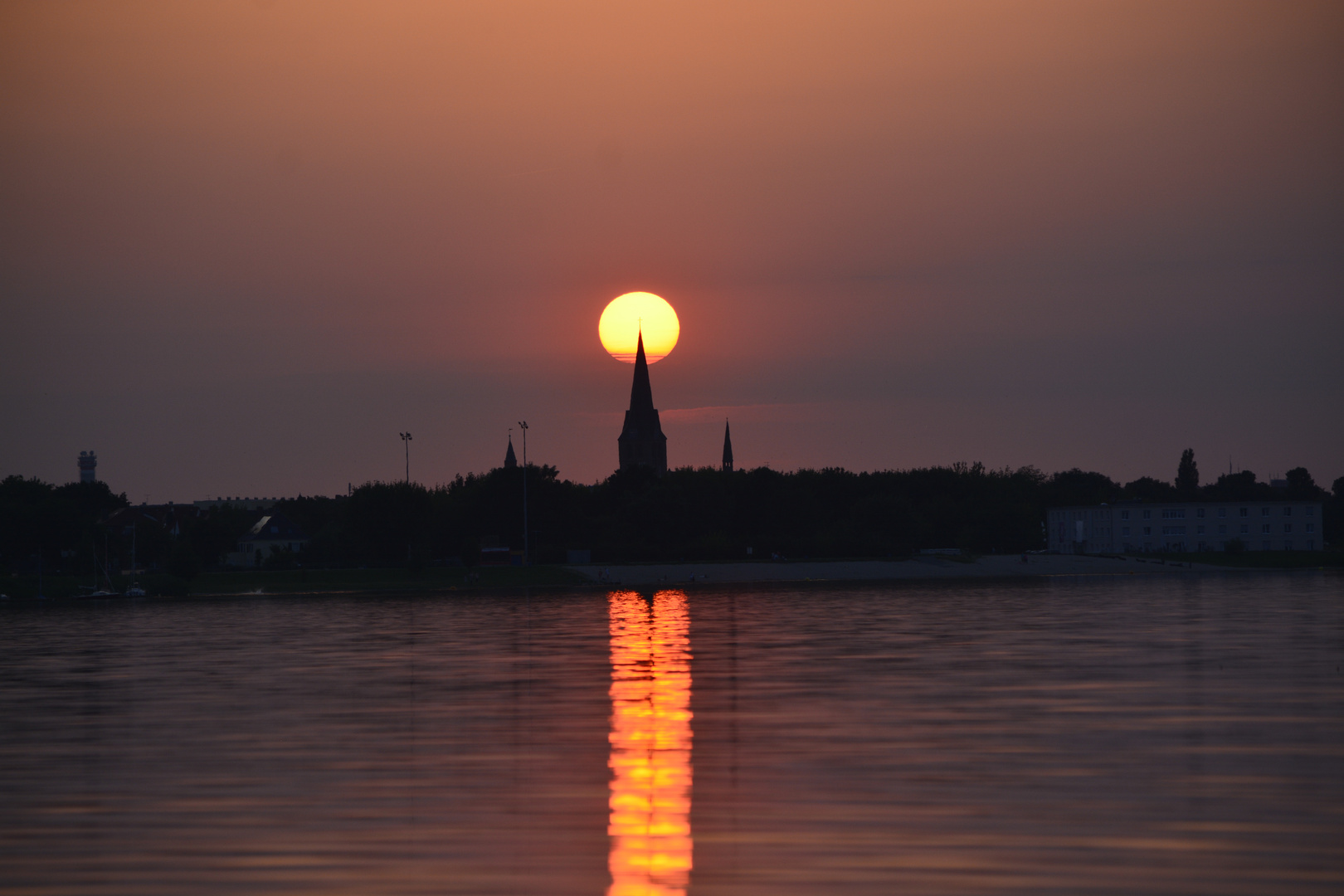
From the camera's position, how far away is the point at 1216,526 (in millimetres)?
176250

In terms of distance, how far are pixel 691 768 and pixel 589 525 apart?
148958mm

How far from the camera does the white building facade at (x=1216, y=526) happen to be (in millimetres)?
175500

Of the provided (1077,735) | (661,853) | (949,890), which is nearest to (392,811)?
(661,853)

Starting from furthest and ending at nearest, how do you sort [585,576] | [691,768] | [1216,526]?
[1216,526], [585,576], [691,768]

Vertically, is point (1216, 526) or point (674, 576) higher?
point (1216, 526)

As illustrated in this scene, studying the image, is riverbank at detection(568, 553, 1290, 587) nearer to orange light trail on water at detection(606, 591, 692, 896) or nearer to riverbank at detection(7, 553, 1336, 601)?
riverbank at detection(7, 553, 1336, 601)

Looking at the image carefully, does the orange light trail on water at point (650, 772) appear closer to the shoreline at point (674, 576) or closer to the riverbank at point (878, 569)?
the shoreline at point (674, 576)

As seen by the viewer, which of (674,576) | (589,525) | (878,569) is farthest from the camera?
(589,525)

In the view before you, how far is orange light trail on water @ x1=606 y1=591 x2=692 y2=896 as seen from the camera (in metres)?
14.4

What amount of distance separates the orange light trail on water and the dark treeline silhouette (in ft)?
296

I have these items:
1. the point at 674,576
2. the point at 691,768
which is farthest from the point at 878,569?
the point at 691,768

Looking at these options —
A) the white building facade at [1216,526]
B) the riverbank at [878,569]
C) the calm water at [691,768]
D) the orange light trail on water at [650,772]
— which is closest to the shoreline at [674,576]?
the riverbank at [878,569]

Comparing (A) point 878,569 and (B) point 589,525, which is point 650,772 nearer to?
(A) point 878,569

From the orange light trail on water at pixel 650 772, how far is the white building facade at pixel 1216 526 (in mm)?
144522
